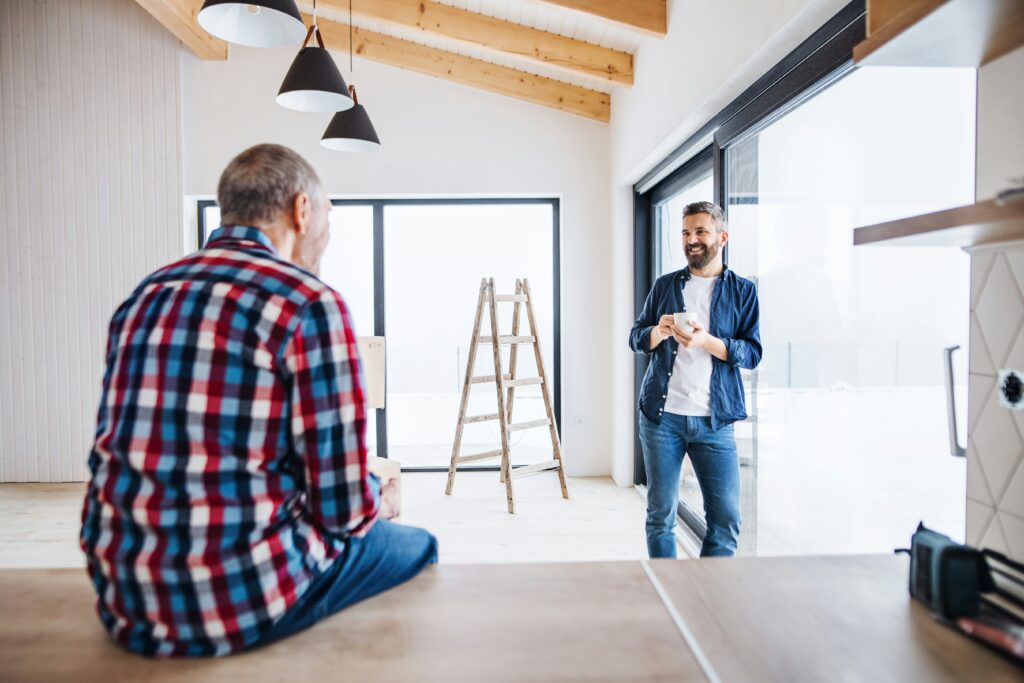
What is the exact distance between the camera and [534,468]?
4281 mm

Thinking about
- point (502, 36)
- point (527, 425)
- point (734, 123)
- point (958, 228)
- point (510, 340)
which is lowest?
point (527, 425)

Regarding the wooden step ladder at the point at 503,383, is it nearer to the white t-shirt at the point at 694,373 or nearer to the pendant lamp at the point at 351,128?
the pendant lamp at the point at 351,128

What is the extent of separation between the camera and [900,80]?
→ 5.40ft

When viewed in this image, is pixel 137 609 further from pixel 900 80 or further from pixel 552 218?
pixel 552 218

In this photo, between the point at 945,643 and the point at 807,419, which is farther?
the point at 807,419

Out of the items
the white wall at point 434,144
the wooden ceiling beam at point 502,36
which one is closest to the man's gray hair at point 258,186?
the wooden ceiling beam at point 502,36

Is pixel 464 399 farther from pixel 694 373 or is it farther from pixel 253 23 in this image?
pixel 253 23

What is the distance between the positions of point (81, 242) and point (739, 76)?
4377mm

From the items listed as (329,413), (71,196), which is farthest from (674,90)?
(71,196)

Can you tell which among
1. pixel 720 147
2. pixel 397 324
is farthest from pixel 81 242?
pixel 720 147

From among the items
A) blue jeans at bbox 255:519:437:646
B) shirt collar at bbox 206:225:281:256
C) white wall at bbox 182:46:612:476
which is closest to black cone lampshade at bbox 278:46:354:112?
shirt collar at bbox 206:225:281:256

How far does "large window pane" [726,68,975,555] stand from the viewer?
4.99ft

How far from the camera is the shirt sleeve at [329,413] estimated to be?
3.27 ft

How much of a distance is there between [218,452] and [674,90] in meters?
2.64
